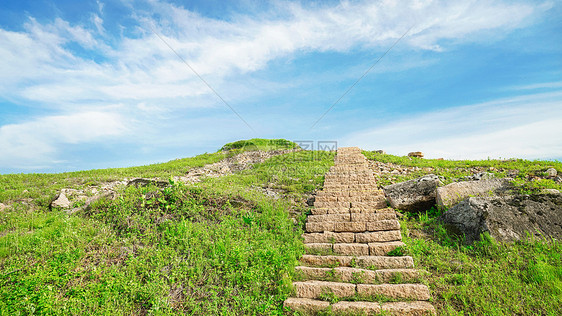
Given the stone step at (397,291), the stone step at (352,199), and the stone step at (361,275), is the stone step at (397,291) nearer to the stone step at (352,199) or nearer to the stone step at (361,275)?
the stone step at (361,275)

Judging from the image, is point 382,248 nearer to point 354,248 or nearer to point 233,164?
Answer: point 354,248

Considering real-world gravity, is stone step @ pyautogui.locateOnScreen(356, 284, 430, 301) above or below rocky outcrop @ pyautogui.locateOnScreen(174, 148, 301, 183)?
below

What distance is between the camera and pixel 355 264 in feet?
21.0

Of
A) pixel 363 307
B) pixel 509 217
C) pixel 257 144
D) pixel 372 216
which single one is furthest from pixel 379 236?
pixel 257 144

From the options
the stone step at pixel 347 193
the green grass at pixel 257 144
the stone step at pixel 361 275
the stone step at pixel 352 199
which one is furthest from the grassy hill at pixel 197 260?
the green grass at pixel 257 144

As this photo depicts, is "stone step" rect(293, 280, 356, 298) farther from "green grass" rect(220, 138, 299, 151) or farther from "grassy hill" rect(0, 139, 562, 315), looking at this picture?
"green grass" rect(220, 138, 299, 151)

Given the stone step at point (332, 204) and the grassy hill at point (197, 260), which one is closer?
the grassy hill at point (197, 260)

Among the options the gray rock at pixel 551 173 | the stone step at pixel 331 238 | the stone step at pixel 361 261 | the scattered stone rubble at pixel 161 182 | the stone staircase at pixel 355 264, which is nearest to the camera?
the stone staircase at pixel 355 264

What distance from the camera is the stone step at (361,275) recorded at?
5814 millimetres

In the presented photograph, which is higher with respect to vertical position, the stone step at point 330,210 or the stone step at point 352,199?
the stone step at point 352,199

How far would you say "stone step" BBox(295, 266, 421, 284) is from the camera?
5.81 m

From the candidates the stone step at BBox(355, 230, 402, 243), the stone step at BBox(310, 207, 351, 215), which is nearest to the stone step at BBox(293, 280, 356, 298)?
the stone step at BBox(355, 230, 402, 243)

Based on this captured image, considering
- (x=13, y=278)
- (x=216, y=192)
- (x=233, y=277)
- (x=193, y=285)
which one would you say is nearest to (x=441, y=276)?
(x=233, y=277)

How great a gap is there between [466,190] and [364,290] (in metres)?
5.58
